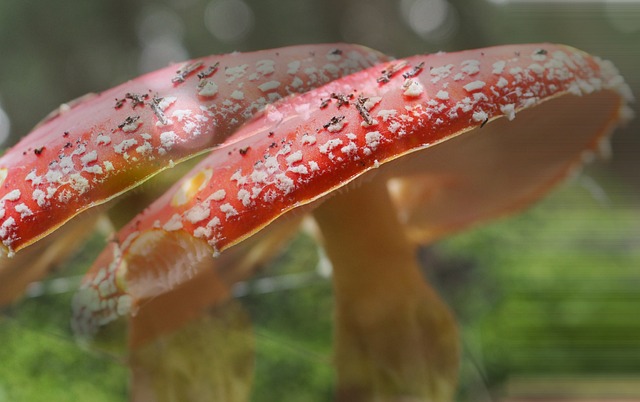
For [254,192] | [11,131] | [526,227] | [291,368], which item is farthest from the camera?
[526,227]

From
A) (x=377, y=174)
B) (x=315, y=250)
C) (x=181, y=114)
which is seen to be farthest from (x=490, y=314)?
(x=181, y=114)

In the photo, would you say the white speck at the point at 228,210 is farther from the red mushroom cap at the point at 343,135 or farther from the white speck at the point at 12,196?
the white speck at the point at 12,196

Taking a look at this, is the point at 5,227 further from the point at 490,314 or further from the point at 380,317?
the point at 490,314

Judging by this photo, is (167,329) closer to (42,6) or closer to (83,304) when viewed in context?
(83,304)

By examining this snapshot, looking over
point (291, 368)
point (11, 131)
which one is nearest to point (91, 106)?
point (11, 131)

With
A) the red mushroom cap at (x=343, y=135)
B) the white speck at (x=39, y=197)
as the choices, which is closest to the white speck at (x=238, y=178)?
the red mushroom cap at (x=343, y=135)
